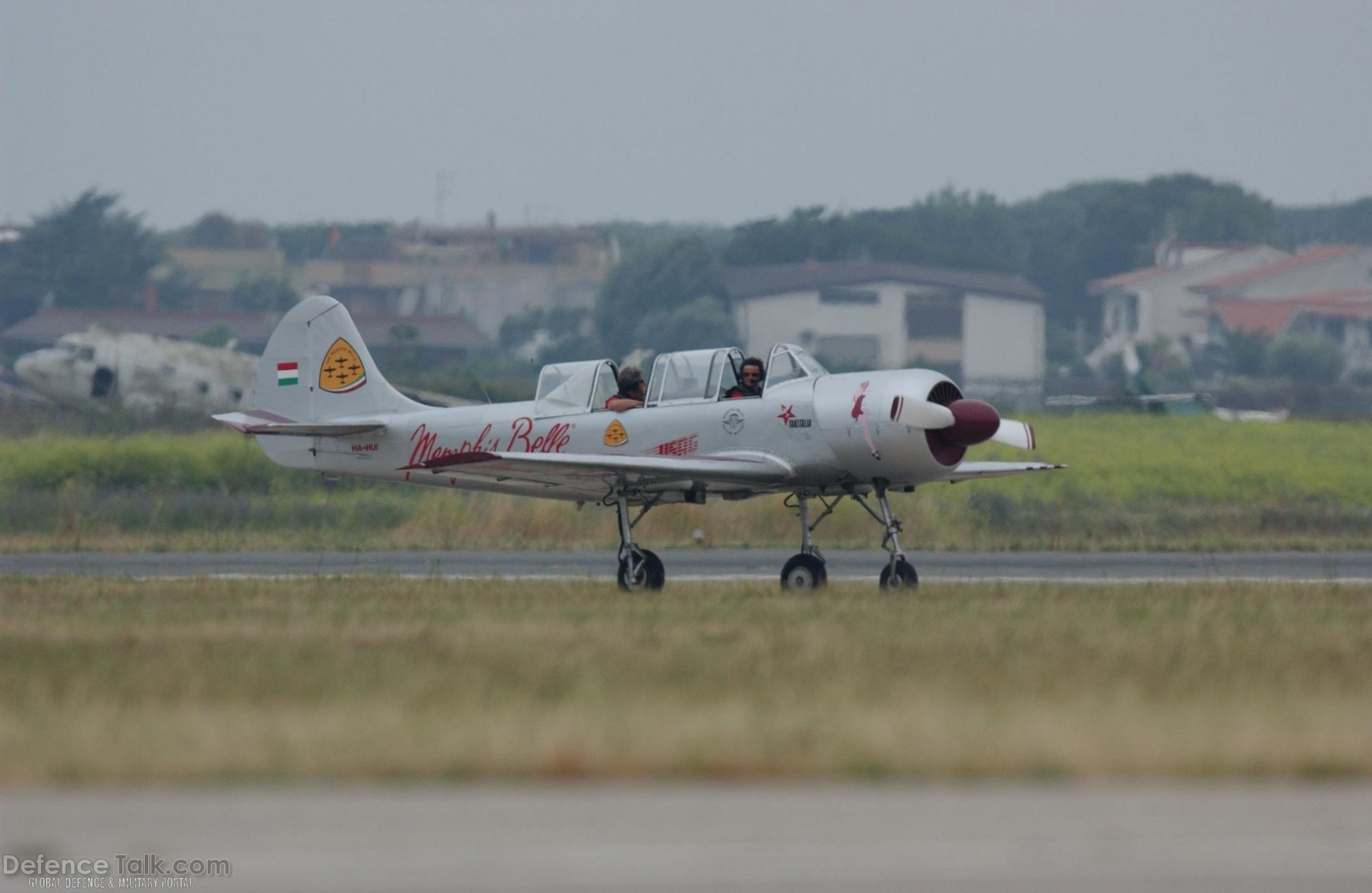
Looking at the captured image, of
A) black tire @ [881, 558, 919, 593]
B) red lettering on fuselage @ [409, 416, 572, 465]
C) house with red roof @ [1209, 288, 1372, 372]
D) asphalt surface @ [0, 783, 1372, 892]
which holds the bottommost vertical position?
black tire @ [881, 558, 919, 593]

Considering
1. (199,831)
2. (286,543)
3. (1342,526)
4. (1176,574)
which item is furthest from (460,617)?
(1342,526)

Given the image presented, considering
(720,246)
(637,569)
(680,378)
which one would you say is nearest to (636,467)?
(637,569)

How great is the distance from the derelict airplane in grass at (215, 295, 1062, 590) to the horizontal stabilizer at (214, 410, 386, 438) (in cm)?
2

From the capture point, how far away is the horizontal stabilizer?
1966cm

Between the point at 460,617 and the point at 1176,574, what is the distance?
911 cm

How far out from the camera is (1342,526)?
2731cm

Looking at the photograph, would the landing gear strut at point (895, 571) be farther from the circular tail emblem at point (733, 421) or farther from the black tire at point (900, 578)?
the circular tail emblem at point (733, 421)

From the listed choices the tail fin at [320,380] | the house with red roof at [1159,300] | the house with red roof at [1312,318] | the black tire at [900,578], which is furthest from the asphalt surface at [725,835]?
the house with red roof at [1159,300]

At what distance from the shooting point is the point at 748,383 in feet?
57.6

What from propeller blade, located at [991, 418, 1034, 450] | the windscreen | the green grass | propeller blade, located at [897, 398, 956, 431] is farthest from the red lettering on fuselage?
the green grass

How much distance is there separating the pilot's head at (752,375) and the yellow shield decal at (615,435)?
1.29 m

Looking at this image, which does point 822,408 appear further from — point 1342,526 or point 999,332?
point 999,332

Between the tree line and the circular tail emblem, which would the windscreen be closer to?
the circular tail emblem

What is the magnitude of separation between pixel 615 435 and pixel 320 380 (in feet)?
14.2
